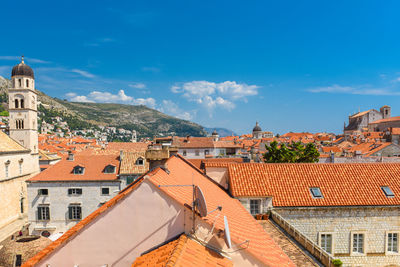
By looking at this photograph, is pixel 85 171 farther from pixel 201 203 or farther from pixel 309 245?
pixel 201 203

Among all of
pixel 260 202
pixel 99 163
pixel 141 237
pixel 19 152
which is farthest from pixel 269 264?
pixel 19 152

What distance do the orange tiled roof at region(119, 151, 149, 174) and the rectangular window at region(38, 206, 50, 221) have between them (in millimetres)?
9581

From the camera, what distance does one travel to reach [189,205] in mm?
7043

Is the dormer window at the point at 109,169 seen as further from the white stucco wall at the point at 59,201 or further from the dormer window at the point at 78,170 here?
the dormer window at the point at 78,170

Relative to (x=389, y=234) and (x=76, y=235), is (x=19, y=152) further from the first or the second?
(x=389, y=234)

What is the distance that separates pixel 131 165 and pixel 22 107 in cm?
2096

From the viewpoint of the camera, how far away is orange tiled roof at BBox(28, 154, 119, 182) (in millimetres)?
32375

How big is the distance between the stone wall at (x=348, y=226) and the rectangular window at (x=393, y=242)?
346 mm

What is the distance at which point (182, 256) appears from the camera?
575 centimetres

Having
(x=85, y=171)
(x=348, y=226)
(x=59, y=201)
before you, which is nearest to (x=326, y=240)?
(x=348, y=226)

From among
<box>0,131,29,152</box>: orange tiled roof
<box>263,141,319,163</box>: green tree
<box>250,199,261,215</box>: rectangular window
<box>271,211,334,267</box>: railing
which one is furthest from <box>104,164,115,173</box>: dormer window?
<box>271,211,334,267</box>: railing

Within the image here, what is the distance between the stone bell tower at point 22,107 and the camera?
39594 millimetres

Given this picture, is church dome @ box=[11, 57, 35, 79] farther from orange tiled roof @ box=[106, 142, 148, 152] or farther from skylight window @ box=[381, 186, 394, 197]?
skylight window @ box=[381, 186, 394, 197]

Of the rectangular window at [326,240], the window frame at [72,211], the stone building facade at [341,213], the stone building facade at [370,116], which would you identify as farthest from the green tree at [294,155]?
the stone building facade at [370,116]
